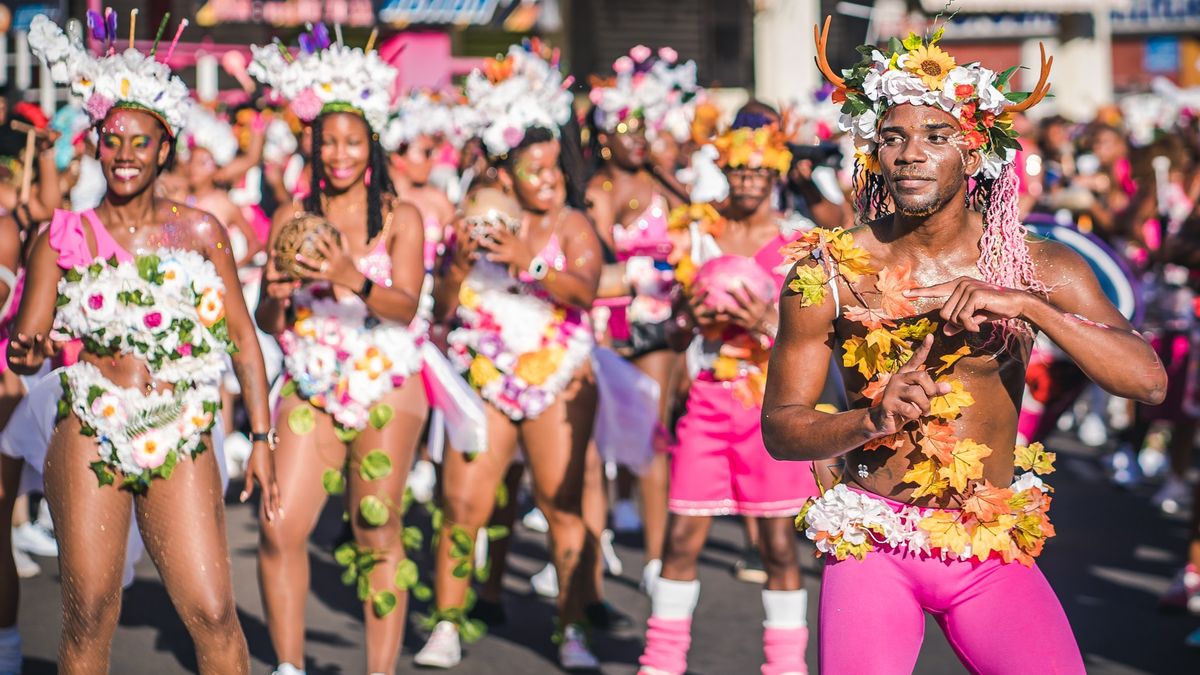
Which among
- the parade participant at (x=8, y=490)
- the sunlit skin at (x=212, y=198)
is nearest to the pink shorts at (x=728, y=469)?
the parade participant at (x=8, y=490)

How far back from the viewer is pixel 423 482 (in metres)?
10.4

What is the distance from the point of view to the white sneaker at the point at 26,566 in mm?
8203

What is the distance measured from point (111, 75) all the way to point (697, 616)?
3.97 meters

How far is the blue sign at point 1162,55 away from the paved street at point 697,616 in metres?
29.5

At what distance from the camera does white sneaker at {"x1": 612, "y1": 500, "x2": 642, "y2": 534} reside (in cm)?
940

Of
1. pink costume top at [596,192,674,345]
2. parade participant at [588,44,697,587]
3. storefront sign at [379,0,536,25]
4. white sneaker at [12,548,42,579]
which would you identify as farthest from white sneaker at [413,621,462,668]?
storefront sign at [379,0,536,25]

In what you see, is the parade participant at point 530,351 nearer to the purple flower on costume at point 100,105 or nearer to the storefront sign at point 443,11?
the purple flower on costume at point 100,105

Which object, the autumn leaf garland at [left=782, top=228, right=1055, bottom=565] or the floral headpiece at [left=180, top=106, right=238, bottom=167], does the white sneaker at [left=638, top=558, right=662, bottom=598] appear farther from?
the floral headpiece at [left=180, top=106, right=238, bottom=167]

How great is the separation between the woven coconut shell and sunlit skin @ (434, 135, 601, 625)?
0.95 meters

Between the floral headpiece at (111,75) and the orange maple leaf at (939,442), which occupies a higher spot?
the floral headpiece at (111,75)

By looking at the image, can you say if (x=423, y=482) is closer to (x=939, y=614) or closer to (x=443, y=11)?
(x=939, y=614)

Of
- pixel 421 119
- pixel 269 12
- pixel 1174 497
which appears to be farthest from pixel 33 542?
pixel 269 12

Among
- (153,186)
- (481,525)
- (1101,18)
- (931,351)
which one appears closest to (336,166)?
(153,186)

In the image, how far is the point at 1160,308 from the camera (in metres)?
9.99
